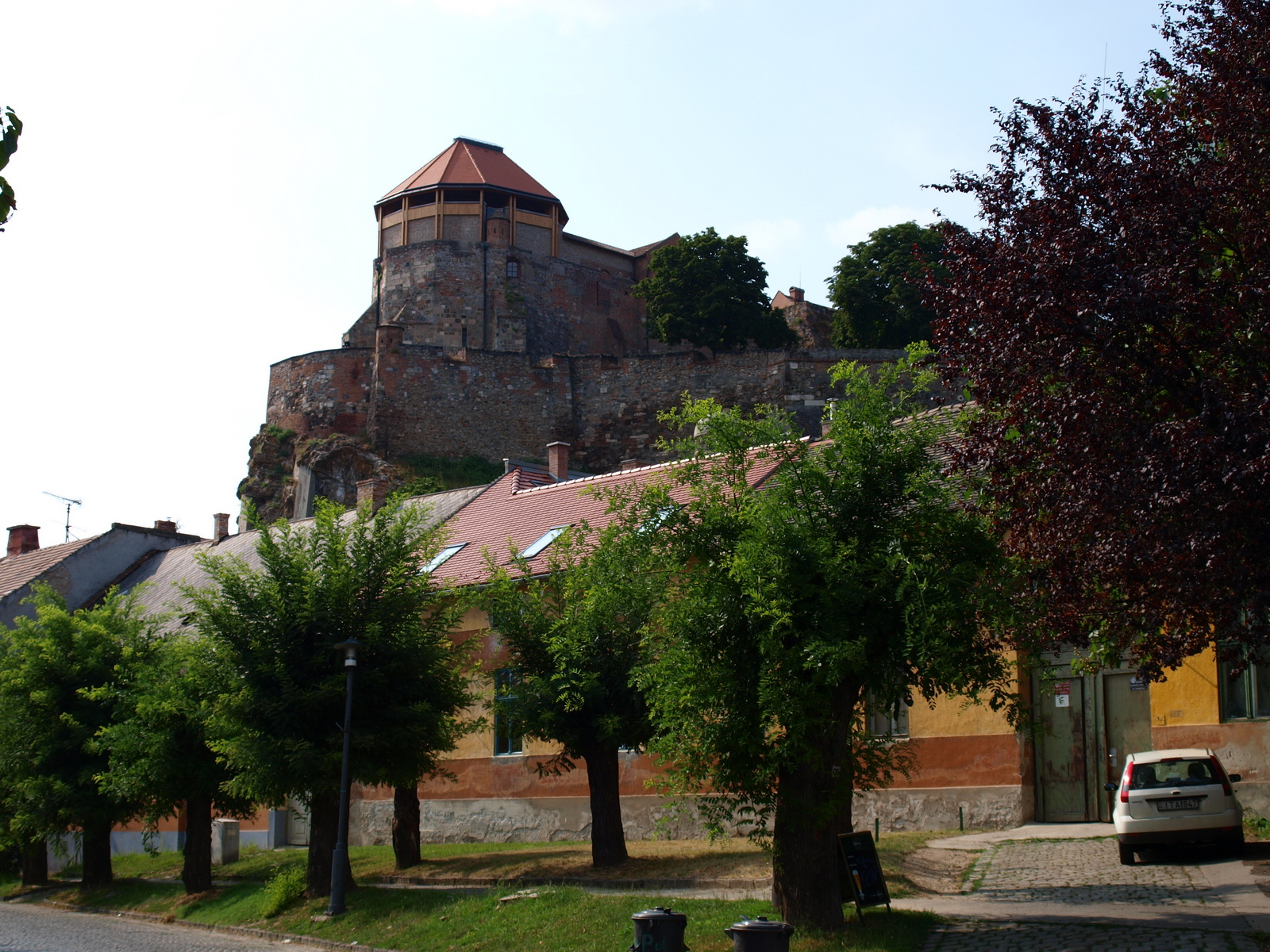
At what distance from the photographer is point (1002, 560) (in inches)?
487

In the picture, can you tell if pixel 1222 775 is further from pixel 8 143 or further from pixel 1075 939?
pixel 8 143

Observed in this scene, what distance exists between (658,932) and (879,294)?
149 feet

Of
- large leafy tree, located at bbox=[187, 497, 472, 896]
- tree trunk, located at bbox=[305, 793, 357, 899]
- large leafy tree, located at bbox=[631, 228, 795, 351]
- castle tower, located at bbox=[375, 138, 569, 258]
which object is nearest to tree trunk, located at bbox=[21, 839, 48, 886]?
large leafy tree, located at bbox=[187, 497, 472, 896]

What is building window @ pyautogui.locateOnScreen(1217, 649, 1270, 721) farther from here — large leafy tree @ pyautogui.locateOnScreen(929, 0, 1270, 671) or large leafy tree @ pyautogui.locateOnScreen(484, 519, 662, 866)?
large leafy tree @ pyautogui.locateOnScreen(484, 519, 662, 866)

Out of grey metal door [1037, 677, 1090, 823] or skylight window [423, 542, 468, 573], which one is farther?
skylight window [423, 542, 468, 573]

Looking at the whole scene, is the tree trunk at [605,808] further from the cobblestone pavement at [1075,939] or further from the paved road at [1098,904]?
the cobblestone pavement at [1075,939]

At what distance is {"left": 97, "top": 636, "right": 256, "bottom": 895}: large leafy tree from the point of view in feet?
62.4

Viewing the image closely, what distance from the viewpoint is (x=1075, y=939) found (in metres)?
11.0

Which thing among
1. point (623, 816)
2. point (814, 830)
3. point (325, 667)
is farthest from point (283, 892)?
point (814, 830)

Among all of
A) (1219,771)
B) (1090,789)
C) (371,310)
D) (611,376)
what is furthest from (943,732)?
(371,310)

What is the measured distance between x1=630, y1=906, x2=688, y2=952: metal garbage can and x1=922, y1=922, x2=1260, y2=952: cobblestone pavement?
2.21 meters

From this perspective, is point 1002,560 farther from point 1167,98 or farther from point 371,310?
point 371,310

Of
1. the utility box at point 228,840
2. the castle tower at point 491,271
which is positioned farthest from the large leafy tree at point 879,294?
the utility box at point 228,840

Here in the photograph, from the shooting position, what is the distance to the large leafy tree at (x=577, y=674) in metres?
17.1
